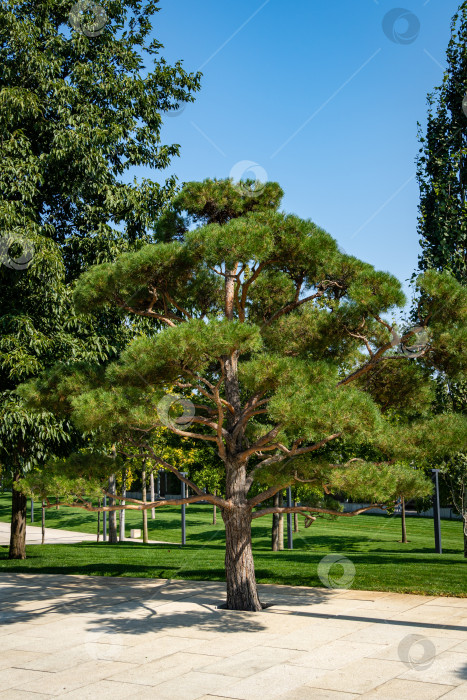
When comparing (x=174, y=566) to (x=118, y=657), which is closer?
(x=118, y=657)

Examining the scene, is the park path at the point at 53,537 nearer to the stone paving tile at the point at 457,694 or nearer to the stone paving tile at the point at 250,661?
the stone paving tile at the point at 250,661

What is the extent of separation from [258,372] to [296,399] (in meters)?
0.71

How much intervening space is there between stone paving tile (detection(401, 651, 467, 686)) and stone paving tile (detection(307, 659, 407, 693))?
19 cm

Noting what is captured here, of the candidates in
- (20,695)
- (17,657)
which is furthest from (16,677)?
(17,657)

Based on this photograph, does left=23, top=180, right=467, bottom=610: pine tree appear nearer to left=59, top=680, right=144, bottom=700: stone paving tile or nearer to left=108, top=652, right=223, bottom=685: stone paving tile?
left=108, top=652, right=223, bottom=685: stone paving tile

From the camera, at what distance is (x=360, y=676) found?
700 centimetres

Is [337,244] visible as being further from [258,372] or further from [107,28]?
[107,28]

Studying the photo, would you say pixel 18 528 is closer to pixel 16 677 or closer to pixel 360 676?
pixel 16 677

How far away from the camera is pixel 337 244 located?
1016 centimetres

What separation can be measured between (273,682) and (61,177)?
Answer: 12139mm

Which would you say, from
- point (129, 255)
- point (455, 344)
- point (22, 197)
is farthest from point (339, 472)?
point (22, 197)

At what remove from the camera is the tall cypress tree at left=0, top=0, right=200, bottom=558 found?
13.8 m

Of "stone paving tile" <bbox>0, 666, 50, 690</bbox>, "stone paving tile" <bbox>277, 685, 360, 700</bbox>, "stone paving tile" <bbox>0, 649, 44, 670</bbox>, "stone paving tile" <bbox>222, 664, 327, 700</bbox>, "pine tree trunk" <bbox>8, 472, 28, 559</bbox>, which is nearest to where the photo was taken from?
"stone paving tile" <bbox>277, 685, 360, 700</bbox>

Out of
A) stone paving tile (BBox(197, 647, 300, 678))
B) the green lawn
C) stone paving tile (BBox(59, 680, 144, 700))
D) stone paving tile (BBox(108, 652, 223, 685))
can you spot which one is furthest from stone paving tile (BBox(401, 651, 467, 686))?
the green lawn
